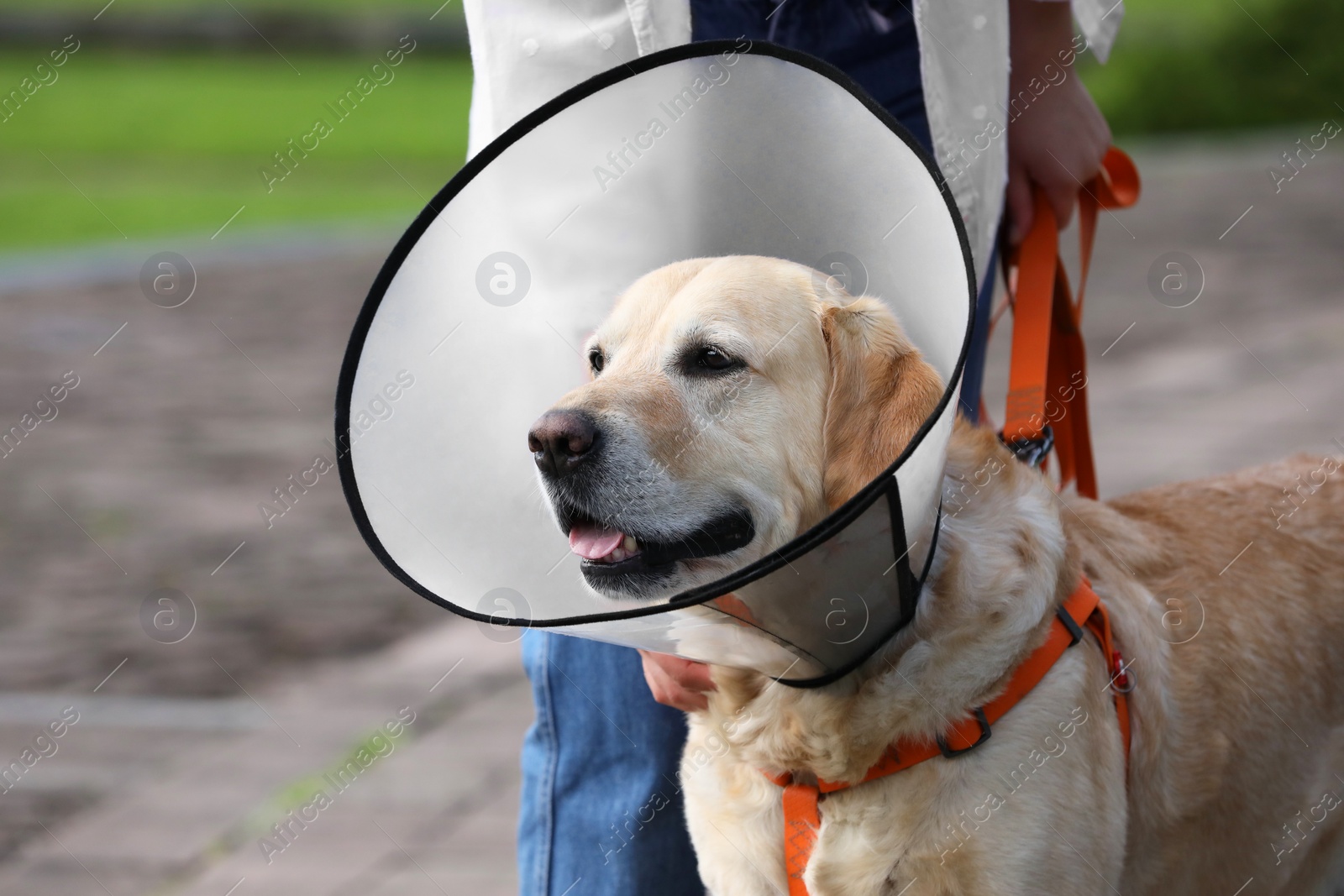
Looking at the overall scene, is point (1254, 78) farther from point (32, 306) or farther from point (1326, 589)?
point (1326, 589)

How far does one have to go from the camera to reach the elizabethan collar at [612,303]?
171 centimetres

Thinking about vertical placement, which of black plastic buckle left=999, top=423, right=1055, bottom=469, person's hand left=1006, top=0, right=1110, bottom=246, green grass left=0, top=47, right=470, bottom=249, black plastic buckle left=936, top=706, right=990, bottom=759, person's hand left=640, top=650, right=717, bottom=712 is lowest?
green grass left=0, top=47, right=470, bottom=249

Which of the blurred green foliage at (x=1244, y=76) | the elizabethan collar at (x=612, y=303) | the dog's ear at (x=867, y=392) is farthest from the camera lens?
the blurred green foliage at (x=1244, y=76)

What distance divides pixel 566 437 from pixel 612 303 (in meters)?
0.38

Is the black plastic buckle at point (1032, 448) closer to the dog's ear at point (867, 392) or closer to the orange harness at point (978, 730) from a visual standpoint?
the orange harness at point (978, 730)

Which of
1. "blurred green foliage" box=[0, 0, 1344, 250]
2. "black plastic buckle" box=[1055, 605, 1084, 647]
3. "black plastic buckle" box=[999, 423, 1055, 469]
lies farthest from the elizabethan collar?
"blurred green foliage" box=[0, 0, 1344, 250]

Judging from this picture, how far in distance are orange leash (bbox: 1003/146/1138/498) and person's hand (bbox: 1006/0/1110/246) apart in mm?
61

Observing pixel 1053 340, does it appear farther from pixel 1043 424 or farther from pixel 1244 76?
pixel 1244 76

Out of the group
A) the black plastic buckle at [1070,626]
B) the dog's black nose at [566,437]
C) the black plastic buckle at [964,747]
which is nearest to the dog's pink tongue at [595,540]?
the dog's black nose at [566,437]

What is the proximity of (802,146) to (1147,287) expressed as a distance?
32.5 feet

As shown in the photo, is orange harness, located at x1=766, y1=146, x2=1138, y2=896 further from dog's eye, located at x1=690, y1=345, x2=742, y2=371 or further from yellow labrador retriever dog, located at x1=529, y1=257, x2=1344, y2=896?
Answer: dog's eye, located at x1=690, y1=345, x2=742, y2=371

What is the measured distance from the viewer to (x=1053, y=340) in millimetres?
2652

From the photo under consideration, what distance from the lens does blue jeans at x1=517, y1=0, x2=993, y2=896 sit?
229 centimetres

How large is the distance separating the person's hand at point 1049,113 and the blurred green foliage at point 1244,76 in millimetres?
17633
